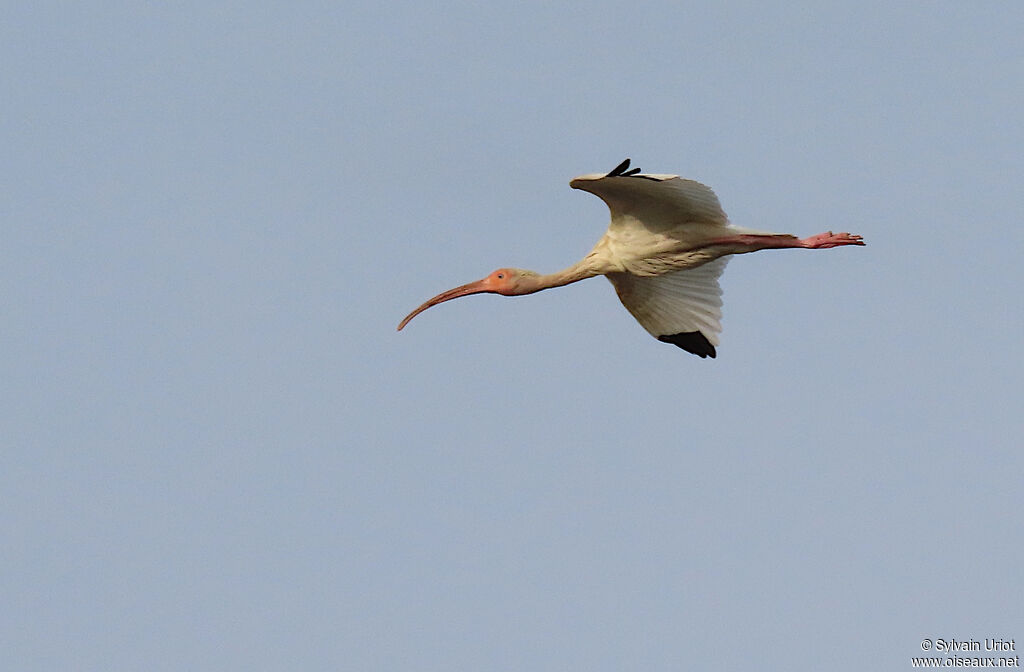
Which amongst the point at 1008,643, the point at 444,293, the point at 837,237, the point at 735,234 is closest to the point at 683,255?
the point at 735,234

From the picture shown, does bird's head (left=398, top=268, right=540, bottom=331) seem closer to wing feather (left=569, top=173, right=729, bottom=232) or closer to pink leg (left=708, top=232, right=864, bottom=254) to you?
wing feather (left=569, top=173, right=729, bottom=232)

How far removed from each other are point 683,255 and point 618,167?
2.71 metres

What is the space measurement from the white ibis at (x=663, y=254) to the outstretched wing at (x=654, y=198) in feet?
0.04

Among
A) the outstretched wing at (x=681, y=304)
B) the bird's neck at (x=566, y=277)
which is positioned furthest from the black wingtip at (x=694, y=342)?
the bird's neck at (x=566, y=277)

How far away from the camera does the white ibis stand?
18.9 m

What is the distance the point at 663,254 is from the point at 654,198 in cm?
114

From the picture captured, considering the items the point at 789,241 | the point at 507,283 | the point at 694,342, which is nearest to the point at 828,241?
the point at 789,241

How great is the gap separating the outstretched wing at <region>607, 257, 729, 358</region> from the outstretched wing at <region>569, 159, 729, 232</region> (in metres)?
1.96

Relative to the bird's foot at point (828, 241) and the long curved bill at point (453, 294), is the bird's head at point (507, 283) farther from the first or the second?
the bird's foot at point (828, 241)

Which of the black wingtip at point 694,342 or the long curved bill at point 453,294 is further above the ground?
the long curved bill at point 453,294

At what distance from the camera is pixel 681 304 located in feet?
72.0

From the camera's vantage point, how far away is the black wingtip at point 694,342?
2211 cm

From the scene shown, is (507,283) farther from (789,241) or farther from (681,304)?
(789,241)

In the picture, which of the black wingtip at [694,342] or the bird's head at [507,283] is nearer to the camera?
the bird's head at [507,283]
